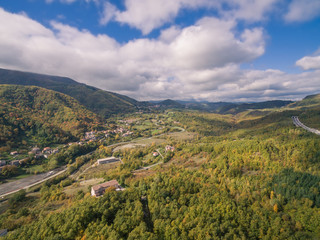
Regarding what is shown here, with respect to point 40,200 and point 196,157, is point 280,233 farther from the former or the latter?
point 40,200

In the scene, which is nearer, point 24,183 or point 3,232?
point 3,232

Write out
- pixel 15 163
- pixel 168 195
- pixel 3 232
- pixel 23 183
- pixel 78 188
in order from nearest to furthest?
pixel 3 232 < pixel 168 195 < pixel 78 188 < pixel 23 183 < pixel 15 163

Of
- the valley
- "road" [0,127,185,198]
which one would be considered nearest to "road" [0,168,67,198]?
"road" [0,127,185,198]

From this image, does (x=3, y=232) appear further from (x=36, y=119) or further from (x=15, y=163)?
(x=36, y=119)

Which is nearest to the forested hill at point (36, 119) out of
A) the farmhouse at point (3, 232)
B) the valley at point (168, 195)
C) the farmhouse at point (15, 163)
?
the valley at point (168, 195)

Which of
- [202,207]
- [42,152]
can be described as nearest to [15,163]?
[42,152]
